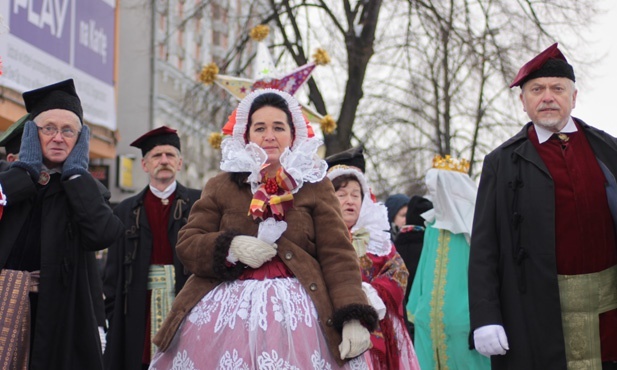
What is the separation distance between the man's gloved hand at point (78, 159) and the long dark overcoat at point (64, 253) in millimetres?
53

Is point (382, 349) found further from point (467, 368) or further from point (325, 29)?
point (325, 29)

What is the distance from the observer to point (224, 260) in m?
4.43

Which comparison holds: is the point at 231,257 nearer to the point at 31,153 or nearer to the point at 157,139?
the point at 31,153

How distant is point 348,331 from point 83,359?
1.55 meters

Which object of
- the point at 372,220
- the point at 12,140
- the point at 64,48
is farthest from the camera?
the point at 64,48

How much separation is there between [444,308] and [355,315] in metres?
3.65

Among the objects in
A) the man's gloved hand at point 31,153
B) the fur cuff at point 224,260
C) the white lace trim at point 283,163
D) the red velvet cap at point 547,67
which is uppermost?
the red velvet cap at point 547,67

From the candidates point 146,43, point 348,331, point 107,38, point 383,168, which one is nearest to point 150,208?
point 348,331

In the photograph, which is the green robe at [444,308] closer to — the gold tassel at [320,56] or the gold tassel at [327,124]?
the gold tassel at [327,124]

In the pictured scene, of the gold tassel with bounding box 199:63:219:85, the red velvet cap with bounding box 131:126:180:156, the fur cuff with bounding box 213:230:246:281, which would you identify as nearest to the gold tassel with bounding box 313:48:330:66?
the gold tassel with bounding box 199:63:219:85

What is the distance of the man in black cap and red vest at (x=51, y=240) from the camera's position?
4770 millimetres

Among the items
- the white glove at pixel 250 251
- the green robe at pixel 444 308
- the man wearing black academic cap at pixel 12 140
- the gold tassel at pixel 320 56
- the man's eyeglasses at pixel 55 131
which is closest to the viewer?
the white glove at pixel 250 251

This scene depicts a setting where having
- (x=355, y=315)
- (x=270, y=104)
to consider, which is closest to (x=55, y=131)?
(x=270, y=104)

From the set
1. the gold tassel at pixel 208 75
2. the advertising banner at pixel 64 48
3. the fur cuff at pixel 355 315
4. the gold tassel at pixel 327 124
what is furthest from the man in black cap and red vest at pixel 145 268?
the advertising banner at pixel 64 48
